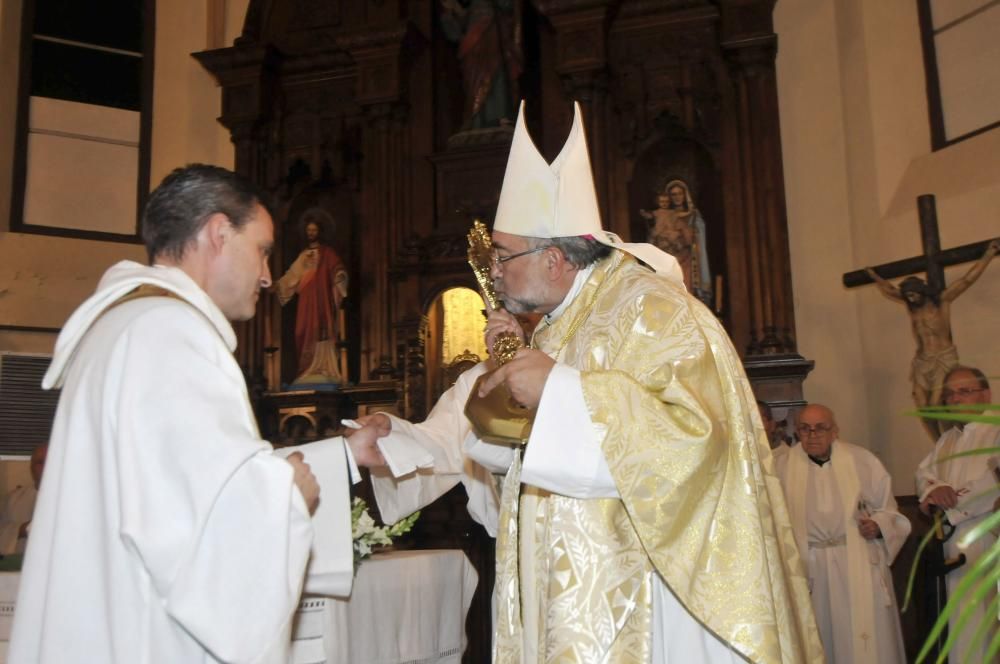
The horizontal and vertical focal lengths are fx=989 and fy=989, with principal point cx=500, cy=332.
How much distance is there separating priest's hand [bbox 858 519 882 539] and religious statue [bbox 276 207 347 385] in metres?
4.81

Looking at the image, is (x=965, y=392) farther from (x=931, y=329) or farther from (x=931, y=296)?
(x=931, y=296)

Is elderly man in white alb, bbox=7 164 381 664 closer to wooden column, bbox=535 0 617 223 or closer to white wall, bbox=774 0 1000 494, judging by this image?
wooden column, bbox=535 0 617 223

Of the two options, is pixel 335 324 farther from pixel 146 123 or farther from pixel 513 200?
pixel 513 200

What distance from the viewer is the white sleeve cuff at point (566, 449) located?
2.51 m

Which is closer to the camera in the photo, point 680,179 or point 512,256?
point 512,256

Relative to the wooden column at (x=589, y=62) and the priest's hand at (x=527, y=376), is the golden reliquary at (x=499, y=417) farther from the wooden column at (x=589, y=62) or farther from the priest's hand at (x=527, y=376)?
the wooden column at (x=589, y=62)

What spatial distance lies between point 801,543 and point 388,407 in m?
3.77

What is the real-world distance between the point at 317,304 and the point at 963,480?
19.2 ft

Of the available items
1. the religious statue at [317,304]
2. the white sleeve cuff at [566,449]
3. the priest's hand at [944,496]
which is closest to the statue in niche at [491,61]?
the religious statue at [317,304]

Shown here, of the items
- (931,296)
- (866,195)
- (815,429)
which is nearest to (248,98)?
(866,195)

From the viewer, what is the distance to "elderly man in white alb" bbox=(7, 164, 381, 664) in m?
1.98

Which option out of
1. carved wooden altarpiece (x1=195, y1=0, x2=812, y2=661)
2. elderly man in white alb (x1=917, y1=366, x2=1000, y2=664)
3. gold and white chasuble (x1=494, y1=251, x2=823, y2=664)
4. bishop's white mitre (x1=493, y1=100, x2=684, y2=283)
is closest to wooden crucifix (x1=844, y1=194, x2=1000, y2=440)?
elderly man in white alb (x1=917, y1=366, x2=1000, y2=664)

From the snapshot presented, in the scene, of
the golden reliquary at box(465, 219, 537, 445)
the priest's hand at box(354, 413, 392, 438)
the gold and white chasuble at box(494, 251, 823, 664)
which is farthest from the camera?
the priest's hand at box(354, 413, 392, 438)

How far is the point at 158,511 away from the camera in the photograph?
6.53 ft
